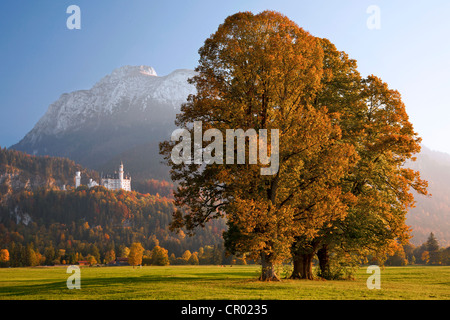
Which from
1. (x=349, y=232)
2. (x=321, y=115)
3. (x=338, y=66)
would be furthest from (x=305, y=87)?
(x=349, y=232)

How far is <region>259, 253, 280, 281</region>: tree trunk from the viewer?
2838 centimetres

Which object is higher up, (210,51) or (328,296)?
(210,51)

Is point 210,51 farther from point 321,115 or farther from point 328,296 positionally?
point 328,296

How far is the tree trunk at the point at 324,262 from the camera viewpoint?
36828 mm

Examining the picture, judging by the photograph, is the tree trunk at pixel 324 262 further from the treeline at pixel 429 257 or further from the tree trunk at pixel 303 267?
the treeline at pixel 429 257

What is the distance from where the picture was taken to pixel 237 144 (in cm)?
2662

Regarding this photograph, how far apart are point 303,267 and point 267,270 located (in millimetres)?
8146

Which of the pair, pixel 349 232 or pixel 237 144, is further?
pixel 349 232

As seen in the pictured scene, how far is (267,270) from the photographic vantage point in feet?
93.6

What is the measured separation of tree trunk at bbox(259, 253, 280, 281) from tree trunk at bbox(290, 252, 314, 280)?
23.8 ft

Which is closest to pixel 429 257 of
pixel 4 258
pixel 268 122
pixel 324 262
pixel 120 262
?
pixel 324 262

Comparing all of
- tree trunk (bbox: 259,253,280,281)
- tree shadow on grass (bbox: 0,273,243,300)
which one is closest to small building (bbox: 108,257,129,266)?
tree shadow on grass (bbox: 0,273,243,300)

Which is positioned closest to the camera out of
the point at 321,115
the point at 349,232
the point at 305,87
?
the point at 321,115
